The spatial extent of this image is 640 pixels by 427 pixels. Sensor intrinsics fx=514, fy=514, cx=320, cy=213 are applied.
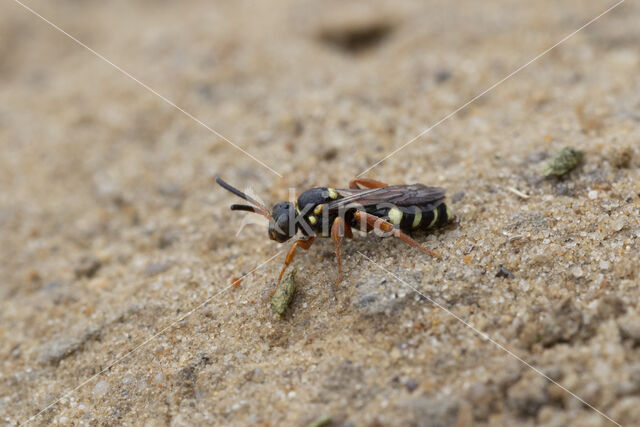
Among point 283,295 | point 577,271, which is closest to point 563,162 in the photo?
point 577,271

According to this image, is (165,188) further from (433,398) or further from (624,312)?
(624,312)

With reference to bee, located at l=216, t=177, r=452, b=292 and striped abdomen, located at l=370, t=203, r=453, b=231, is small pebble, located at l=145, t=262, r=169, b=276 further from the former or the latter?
striped abdomen, located at l=370, t=203, r=453, b=231

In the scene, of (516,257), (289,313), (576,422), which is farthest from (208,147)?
(576,422)

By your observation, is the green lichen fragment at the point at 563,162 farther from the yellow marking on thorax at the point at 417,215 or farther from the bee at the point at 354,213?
the yellow marking on thorax at the point at 417,215

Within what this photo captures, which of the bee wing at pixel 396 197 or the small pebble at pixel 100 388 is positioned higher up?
the bee wing at pixel 396 197

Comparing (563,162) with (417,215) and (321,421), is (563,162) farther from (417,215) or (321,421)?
(321,421)

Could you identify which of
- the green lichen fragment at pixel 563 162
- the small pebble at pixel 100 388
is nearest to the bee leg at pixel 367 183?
the green lichen fragment at pixel 563 162
